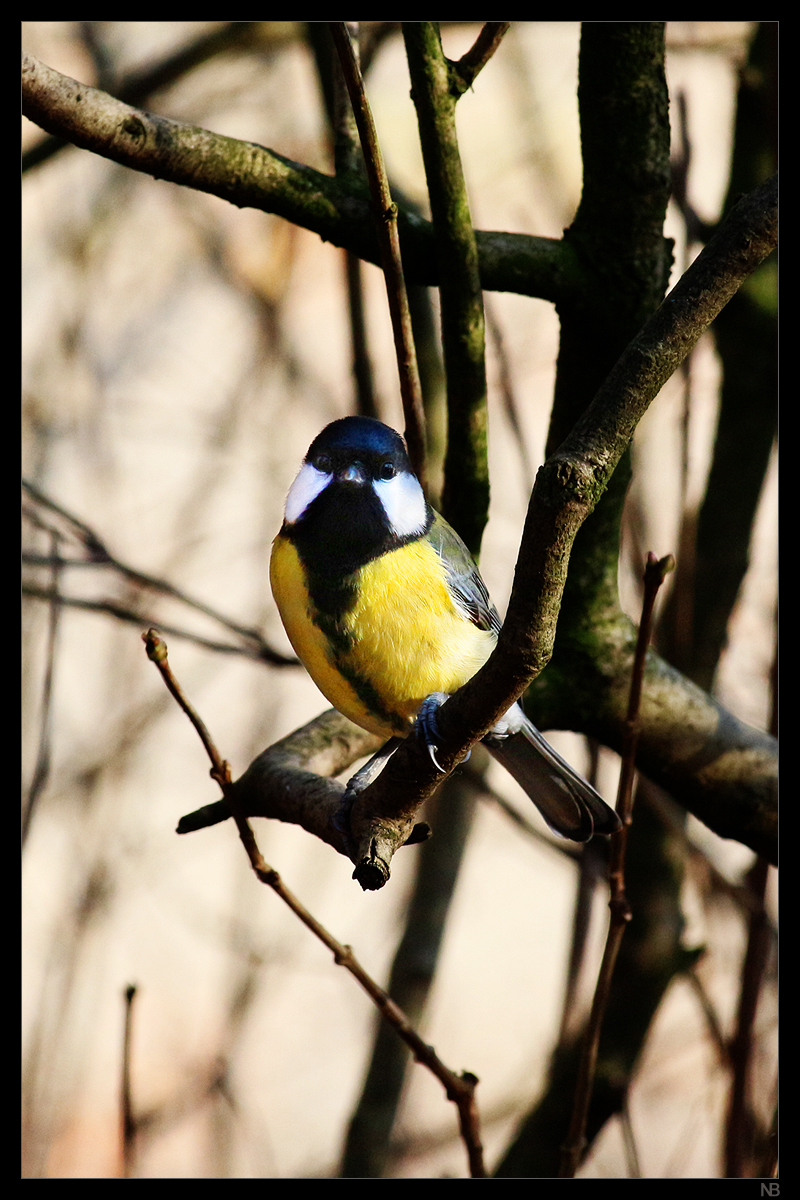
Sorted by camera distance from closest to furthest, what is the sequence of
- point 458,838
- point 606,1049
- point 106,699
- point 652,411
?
point 606,1049 < point 458,838 < point 652,411 < point 106,699

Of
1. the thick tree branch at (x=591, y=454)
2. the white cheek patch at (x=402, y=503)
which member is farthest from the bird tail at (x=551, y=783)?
the thick tree branch at (x=591, y=454)

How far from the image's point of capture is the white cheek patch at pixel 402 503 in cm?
114

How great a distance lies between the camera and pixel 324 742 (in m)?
1.37

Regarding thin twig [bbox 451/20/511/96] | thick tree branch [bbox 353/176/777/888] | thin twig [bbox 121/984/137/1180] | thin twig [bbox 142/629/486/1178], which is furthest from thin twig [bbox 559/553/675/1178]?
thin twig [bbox 451/20/511/96]

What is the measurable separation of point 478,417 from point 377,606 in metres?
0.33

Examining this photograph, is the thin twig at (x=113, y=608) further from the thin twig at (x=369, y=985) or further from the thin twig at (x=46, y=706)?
the thin twig at (x=369, y=985)

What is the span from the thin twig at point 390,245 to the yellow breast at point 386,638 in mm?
224

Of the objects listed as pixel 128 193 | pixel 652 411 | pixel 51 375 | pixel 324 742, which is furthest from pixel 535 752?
pixel 128 193

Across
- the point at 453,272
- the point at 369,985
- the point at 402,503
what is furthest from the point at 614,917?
the point at 453,272

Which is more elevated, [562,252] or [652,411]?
[652,411]

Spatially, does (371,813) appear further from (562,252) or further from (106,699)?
(106,699)

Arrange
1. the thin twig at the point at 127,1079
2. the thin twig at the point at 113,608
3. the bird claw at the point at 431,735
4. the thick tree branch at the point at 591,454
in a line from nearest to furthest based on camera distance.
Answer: the thick tree branch at the point at 591,454 < the bird claw at the point at 431,735 < the thin twig at the point at 127,1079 < the thin twig at the point at 113,608

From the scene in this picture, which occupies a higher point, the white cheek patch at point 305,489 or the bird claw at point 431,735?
the white cheek patch at point 305,489

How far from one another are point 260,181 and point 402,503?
42 cm
